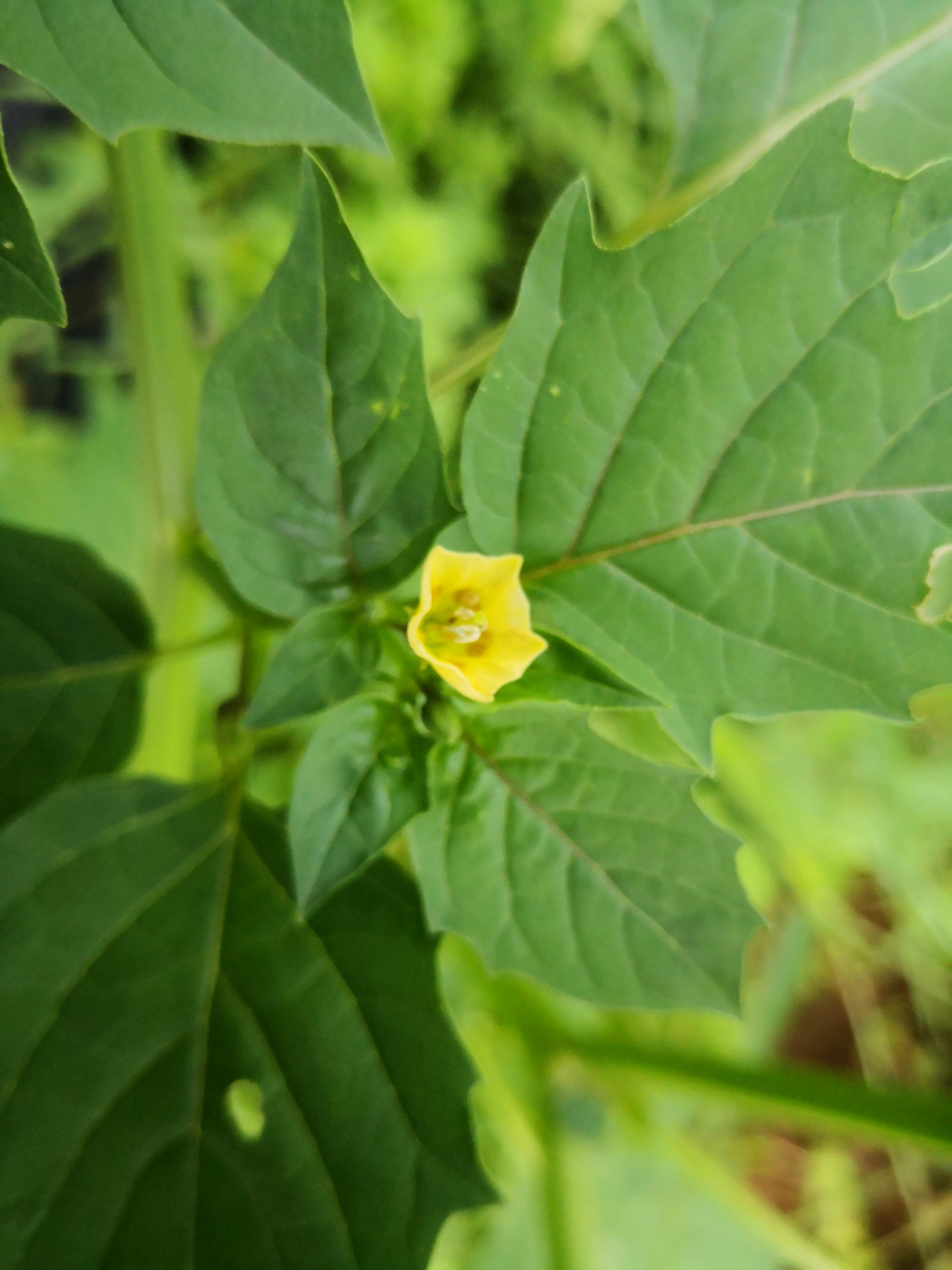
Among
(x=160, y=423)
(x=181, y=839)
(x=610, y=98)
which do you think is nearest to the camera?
(x=181, y=839)

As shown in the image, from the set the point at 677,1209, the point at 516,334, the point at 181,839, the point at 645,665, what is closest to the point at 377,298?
the point at 516,334

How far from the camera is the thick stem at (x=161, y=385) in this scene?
61 centimetres

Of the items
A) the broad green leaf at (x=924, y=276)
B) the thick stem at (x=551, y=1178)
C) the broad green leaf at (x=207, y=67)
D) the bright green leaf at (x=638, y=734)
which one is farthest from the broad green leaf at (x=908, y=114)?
the thick stem at (x=551, y=1178)

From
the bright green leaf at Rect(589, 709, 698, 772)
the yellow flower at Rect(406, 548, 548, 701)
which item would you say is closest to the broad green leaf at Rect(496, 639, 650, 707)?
the yellow flower at Rect(406, 548, 548, 701)

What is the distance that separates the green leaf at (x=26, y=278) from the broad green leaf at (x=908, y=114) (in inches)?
17.6

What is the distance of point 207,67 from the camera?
356 millimetres

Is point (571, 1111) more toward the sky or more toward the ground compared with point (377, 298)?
more toward the ground

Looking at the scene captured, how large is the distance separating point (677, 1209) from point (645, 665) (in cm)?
117

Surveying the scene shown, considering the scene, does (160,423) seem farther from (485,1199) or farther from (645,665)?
(485,1199)

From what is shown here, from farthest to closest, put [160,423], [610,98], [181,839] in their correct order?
[610,98] < [160,423] < [181,839]

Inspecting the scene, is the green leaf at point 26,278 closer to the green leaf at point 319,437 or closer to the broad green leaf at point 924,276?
the green leaf at point 319,437

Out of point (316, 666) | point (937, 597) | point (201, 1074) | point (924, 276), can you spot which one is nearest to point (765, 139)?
point (924, 276)

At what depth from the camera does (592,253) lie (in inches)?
16.0

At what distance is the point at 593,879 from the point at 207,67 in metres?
0.37
